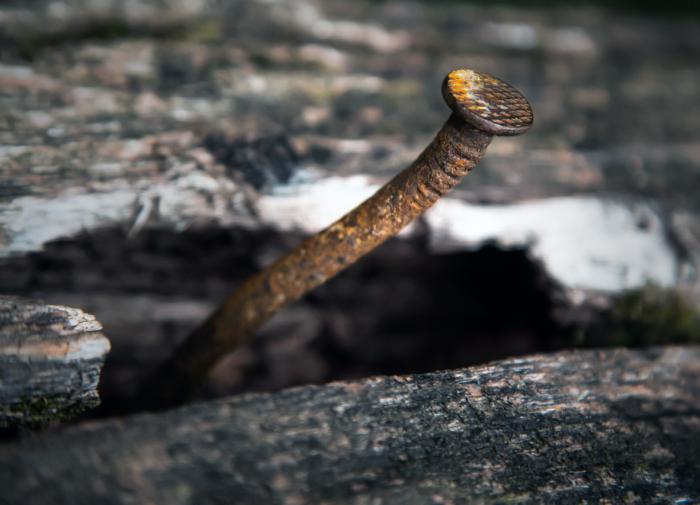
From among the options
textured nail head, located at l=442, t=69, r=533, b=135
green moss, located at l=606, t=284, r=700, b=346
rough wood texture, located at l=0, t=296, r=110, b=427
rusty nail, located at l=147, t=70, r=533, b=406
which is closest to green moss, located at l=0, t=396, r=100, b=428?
rough wood texture, located at l=0, t=296, r=110, b=427

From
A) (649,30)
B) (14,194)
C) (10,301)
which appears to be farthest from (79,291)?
(649,30)

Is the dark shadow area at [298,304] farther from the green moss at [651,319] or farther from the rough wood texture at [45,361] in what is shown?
the rough wood texture at [45,361]

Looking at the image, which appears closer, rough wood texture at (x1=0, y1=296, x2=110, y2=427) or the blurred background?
rough wood texture at (x1=0, y1=296, x2=110, y2=427)

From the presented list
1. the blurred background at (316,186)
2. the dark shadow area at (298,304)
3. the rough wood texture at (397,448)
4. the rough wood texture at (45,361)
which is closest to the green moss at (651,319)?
the blurred background at (316,186)

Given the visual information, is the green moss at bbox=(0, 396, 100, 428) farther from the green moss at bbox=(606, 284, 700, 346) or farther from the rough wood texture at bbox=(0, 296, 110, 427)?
the green moss at bbox=(606, 284, 700, 346)

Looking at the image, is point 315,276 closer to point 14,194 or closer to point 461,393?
point 461,393

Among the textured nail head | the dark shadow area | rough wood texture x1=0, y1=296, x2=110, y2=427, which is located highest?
the textured nail head
